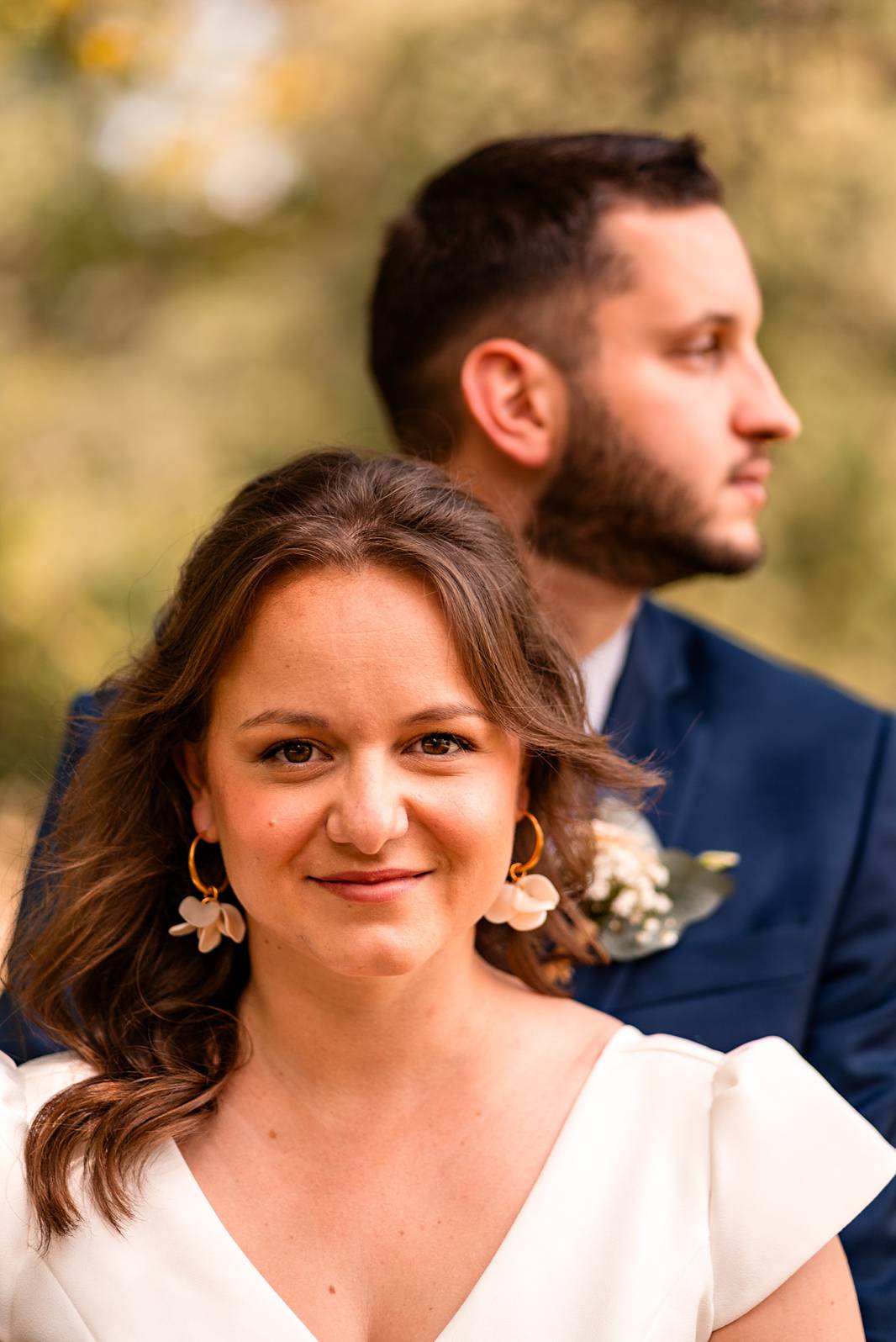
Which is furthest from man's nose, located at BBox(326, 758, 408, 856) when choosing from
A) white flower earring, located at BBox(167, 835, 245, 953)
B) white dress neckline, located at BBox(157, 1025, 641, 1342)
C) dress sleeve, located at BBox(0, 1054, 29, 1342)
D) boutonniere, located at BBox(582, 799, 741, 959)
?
boutonniere, located at BBox(582, 799, 741, 959)

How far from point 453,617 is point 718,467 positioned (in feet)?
4.32

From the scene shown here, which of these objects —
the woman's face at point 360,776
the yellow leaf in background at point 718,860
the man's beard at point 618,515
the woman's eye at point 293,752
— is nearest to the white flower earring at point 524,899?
the woman's face at point 360,776

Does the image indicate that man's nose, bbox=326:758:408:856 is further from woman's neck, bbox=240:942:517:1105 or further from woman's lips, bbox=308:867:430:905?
woman's neck, bbox=240:942:517:1105

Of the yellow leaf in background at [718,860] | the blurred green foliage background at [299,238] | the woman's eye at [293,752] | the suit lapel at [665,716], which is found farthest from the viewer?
the blurred green foliage background at [299,238]

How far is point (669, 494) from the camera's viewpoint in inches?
131

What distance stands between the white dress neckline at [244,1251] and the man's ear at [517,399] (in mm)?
1476

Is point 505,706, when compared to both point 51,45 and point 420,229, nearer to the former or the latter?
point 420,229

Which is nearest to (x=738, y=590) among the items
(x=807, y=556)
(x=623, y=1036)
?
(x=807, y=556)

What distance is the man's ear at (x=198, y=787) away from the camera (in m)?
2.39

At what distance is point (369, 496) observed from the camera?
234cm

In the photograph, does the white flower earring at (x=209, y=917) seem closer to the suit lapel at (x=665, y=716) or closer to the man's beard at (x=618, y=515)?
the suit lapel at (x=665, y=716)

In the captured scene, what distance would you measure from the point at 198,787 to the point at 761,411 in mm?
1577

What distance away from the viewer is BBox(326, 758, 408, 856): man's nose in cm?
209

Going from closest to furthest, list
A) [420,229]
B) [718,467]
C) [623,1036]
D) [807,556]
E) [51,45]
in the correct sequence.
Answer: [623,1036], [718,467], [420,229], [51,45], [807,556]
